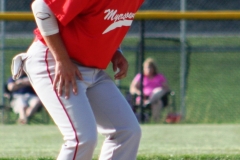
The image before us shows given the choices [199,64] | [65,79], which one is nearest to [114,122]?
[65,79]

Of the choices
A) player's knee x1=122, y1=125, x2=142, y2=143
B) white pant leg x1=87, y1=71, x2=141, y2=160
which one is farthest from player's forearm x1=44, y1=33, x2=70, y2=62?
player's knee x1=122, y1=125, x2=142, y2=143

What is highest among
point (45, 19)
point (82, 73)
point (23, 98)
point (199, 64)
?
point (45, 19)

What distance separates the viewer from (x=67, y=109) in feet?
10.4

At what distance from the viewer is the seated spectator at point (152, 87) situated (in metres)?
9.73

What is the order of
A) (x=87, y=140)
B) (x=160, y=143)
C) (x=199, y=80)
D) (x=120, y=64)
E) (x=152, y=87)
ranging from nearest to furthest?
(x=87, y=140), (x=120, y=64), (x=160, y=143), (x=152, y=87), (x=199, y=80)

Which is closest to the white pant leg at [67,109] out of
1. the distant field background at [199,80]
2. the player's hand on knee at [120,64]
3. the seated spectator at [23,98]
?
the player's hand on knee at [120,64]

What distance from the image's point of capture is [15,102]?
32.5ft

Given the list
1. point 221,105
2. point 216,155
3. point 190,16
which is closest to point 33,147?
point 216,155

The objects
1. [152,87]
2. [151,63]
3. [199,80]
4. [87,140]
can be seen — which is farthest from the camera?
[199,80]

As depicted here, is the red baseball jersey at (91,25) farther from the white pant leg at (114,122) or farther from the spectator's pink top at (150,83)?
the spectator's pink top at (150,83)

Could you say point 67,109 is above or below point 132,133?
above

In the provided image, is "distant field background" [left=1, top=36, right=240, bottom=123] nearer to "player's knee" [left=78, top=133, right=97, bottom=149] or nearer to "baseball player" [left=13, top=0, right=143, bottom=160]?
"baseball player" [left=13, top=0, right=143, bottom=160]

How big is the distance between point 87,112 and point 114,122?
0.27 m

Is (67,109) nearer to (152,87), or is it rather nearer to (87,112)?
(87,112)
